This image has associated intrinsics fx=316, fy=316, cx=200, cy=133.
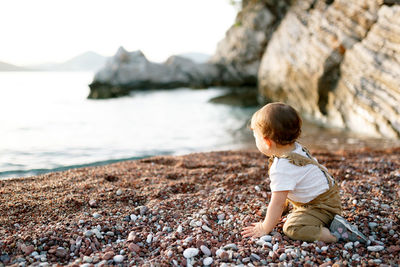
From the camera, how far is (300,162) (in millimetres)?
3398

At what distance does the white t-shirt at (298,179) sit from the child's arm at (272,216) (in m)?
0.08

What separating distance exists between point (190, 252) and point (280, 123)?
1.60 meters

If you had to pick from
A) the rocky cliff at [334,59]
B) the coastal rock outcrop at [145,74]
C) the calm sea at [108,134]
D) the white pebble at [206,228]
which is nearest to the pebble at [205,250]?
the white pebble at [206,228]

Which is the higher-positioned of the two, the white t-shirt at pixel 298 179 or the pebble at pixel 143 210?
the white t-shirt at pixel 298 179

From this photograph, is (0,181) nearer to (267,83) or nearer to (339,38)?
(339,38)

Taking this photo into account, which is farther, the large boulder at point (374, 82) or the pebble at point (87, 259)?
the large boulder at point (374, 82)

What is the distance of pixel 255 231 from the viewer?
11.5 ft

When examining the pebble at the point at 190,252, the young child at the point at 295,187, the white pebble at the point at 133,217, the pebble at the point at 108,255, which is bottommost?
the pebble at the point at 190,252

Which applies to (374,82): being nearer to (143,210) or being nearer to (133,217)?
(143,210)

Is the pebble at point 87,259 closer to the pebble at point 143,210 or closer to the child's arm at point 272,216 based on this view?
the pebble at point 143,210

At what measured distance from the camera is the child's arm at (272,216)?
3.35 metres

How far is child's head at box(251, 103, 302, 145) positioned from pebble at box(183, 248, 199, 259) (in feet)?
4.61

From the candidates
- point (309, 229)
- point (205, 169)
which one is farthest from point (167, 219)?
point (205, 169)

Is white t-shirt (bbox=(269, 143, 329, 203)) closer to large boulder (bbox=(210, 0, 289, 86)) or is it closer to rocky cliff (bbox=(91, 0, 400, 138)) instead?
rocky cliff (bbox=(91, 0, 400, 138))
